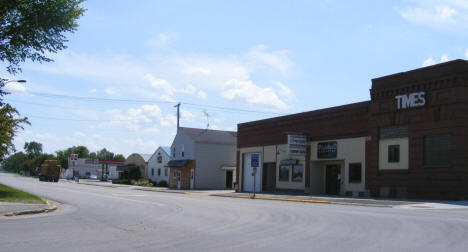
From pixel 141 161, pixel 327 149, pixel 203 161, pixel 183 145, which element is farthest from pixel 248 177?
pixel 141 161

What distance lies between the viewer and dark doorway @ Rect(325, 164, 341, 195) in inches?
1379

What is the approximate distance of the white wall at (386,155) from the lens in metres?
28.6

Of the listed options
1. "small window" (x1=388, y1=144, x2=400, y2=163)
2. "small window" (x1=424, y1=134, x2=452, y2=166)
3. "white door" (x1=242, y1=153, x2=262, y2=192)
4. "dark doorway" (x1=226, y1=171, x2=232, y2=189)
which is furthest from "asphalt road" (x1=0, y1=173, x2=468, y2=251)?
"dark doorway" (x1=226, y1=171, x2=232, y2=189)

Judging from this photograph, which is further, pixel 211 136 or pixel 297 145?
pixel 211 136

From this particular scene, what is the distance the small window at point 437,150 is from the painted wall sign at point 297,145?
10.5 meters

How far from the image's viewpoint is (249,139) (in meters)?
44.3

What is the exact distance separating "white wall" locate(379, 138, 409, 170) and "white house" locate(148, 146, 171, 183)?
39.5m

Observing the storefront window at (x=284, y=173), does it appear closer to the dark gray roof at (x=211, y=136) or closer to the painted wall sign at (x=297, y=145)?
the painted wall sign at (x=297, y=145)

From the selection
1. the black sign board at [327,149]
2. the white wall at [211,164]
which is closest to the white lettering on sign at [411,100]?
the black sign board at [327,149]

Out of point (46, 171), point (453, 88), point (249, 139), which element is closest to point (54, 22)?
point (453, 88)

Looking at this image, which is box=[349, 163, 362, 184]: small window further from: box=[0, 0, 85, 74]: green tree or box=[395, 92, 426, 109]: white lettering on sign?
box=[0, 0, 85, 74]: green tree

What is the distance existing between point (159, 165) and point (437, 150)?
157 feet

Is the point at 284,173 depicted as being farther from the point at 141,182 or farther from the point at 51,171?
the point at 51,171

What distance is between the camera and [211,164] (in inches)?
2130
